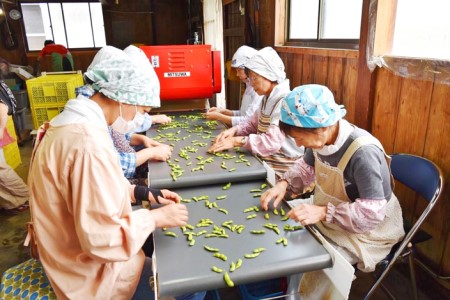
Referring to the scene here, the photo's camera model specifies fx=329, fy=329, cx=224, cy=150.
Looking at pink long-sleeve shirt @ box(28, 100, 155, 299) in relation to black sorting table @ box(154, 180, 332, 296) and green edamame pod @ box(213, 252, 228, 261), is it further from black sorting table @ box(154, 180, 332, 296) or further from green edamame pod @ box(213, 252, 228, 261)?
green edamame pod @ box(213, 252, 228, 261)

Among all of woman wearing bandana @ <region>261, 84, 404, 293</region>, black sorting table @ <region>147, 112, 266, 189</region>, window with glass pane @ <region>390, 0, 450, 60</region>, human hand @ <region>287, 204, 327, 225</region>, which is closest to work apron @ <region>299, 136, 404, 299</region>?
woman wearing bandana @ <region>261, 84, 404, 293</region>

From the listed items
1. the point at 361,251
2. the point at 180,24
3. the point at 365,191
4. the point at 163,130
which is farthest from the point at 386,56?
the point at 180,24

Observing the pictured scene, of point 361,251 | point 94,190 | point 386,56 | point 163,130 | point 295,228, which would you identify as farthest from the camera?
point 163,130

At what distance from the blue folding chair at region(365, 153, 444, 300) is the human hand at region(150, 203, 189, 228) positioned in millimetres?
956

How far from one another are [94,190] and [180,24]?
33.8 feet

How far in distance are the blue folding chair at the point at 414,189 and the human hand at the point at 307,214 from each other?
43cm

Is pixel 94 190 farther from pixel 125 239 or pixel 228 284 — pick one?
pixel 228 284

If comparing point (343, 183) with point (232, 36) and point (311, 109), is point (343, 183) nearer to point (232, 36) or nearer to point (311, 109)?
point (311, 109)

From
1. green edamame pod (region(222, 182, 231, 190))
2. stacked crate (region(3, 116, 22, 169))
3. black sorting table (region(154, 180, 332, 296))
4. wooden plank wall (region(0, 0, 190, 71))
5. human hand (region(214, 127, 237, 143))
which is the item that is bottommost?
stacked crate (region(3, 116, 22, 169))

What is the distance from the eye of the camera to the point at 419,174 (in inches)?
68.0

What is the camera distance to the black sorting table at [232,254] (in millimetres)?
1077

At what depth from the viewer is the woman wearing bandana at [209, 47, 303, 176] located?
221 centimetres

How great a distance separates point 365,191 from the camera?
1396 mm

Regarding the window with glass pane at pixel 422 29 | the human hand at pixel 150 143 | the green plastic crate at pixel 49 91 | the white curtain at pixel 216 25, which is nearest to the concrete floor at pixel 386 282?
→ the human hand at pixel 150 143
